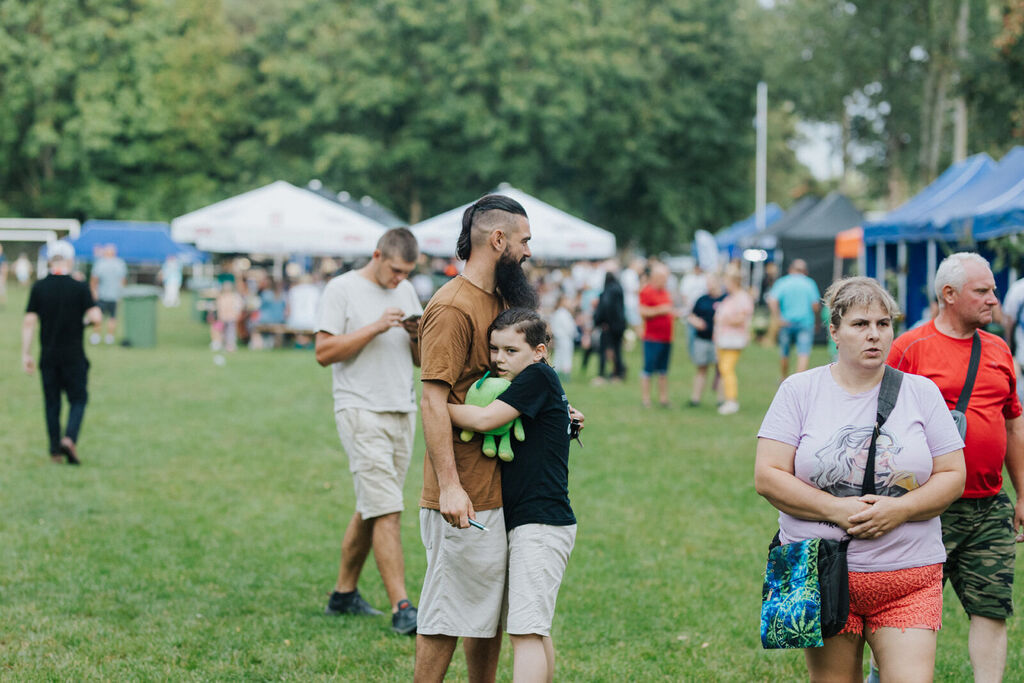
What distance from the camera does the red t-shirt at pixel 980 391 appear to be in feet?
13.7

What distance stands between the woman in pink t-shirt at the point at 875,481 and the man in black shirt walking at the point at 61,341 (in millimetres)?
7533

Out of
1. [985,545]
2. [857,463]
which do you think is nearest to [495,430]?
[857,463]

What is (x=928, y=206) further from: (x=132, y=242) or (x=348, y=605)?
(x=132, y=242)

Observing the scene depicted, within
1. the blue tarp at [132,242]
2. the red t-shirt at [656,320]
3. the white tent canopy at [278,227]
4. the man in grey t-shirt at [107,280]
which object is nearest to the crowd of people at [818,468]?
the red t-shirt at [656,320]

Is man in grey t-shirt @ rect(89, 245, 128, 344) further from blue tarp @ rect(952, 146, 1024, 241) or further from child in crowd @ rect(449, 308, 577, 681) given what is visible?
child in crowd @ rect(449, 308, 577, 681)

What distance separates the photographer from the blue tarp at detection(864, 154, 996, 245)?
578 inches

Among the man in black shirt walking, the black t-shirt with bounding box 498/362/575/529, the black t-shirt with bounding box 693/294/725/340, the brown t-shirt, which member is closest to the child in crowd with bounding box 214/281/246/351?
the black t-shirt with bounding box 693/294/725/340

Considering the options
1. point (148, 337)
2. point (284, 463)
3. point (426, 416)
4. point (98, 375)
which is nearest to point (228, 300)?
point (148, 337)

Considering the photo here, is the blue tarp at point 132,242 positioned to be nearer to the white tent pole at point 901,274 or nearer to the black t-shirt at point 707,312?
the white tent pole at point 901,274

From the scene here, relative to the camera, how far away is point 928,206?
15.4m

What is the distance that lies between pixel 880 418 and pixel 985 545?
120cm

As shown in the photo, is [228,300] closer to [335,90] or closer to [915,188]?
[335,90]

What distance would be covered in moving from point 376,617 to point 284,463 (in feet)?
15.0

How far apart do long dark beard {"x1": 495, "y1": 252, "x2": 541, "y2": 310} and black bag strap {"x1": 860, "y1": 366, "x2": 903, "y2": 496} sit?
119 cm
